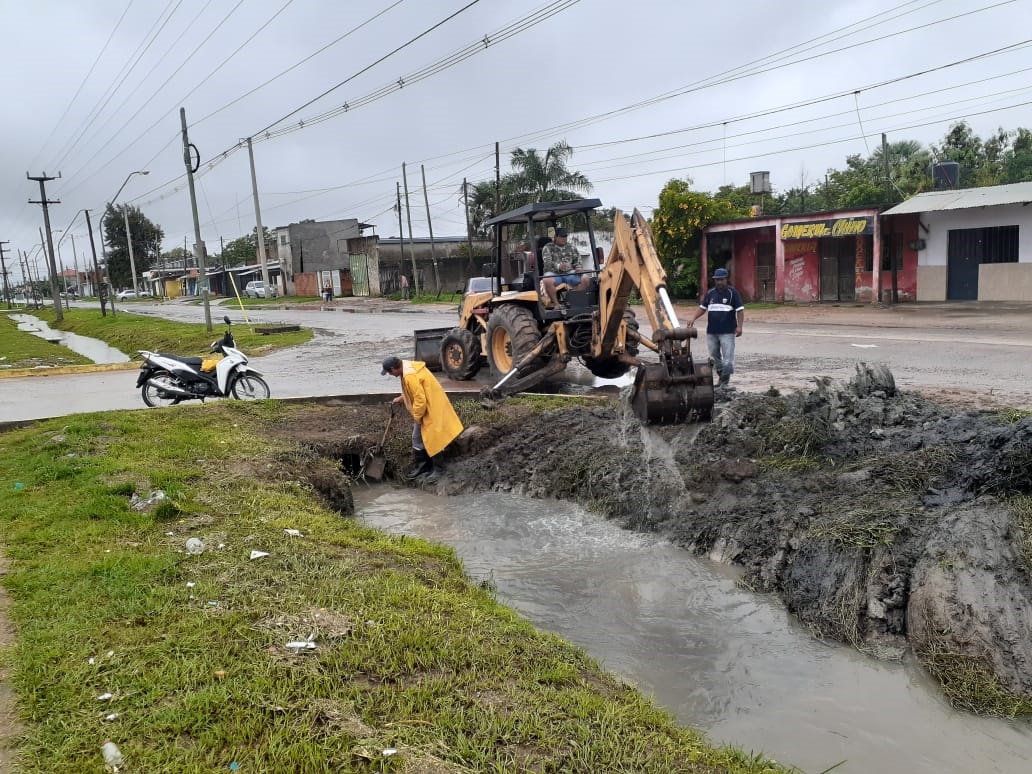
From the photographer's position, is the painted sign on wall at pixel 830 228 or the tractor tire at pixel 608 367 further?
the painted sign on wall at pixel 830 228

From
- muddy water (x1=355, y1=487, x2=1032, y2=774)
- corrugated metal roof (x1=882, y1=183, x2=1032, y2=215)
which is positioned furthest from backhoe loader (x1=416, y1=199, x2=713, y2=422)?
corrugated metal roof (x1=882, y1=183, x2=1032, y2=215)

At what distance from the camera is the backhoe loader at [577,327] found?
23.1ft

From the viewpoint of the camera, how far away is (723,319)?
10.6 meters

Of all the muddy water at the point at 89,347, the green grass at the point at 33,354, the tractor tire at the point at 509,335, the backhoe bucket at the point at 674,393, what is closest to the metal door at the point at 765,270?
the tractor tire at the point at 509,335

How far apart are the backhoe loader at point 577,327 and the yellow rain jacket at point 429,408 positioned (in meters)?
2.20

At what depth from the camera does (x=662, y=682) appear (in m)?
4.70

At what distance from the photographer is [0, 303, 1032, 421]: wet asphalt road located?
464 inches

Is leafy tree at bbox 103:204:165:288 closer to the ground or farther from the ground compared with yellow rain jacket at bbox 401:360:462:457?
farther from the ground

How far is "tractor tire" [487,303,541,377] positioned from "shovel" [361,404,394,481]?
2.76 meters

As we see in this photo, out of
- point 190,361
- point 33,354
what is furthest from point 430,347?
point 33,354

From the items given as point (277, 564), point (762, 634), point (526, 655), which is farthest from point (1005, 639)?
point (277, 564)

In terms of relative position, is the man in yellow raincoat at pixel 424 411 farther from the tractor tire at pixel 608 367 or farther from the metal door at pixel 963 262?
the metal door at pixel 963 262

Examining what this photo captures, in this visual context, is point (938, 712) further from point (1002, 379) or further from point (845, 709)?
point (1002, 379)

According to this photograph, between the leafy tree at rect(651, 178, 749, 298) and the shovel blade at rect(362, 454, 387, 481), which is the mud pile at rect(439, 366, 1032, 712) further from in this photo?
the leafy tree at rect(651, 178, 749, 298)
